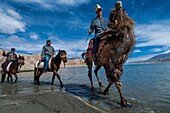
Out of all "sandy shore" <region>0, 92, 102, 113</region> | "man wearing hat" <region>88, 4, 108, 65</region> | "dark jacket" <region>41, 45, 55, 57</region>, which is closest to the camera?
"sandy shore" <region>0, 92, 102, 113</region>

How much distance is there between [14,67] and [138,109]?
1082 cm

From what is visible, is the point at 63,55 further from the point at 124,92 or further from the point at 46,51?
the point at 124,92

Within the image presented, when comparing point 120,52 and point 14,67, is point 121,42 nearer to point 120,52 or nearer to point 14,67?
point 120,52

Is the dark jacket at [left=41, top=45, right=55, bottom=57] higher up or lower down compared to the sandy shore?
higher up

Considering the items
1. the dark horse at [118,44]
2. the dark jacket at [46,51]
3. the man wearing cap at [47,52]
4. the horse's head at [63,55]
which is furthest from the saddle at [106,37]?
the dark jacket at [46,51]

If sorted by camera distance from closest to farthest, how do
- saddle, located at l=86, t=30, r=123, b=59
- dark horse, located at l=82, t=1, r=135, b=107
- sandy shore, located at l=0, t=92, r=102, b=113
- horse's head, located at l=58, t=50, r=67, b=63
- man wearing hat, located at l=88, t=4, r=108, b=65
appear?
sandy shore, located at l=0, t=92, r=102, b=113 < dark horse, located at l=82, t=1, r=135, b=107 < saddle, located at l=86, t=30, r=123, b=59 < man wearing hat, located at l=88, t=4, r=108, b=65 < horse's head, located at l=58, t=50, r=67, b=63

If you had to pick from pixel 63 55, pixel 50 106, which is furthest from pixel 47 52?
pixel 50 106

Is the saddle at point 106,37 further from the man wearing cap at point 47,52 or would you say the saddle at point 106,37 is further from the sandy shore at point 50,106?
the man wearing cap at point 47,52

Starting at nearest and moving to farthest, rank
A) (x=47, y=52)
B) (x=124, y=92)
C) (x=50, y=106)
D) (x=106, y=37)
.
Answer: (x=50, y=106) < (x=106, y=37) < (x=124, y=92) < (x=47, y=52)

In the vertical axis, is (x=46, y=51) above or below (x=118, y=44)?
above

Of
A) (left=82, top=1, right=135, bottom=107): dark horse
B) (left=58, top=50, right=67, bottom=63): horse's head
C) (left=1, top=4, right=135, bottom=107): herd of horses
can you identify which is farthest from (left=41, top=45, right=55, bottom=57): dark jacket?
(left=82, top=1, right=135, bottom=107): dark horse

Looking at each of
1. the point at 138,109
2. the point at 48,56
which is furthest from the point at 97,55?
the point at 48,56

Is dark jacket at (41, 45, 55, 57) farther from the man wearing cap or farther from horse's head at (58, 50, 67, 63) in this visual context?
horse's head at (58, 50, 67, 63)

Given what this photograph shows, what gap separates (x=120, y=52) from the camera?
15.8 ft
